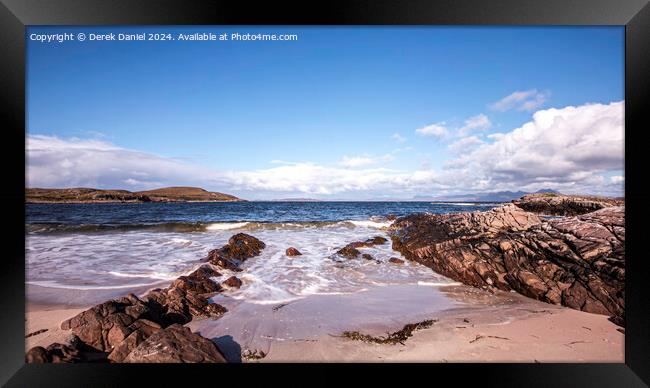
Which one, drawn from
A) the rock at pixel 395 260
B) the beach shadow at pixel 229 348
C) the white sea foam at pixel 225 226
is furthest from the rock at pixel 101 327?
the white sea foam at pixel 225 226

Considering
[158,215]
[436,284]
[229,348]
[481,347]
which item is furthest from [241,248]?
[158,215]

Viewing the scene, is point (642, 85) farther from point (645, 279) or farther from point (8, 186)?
point (8, 186)

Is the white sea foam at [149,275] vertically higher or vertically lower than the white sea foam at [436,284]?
higher

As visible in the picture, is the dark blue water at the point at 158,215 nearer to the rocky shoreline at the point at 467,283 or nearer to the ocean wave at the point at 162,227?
the ocean wave at the point at 162,227

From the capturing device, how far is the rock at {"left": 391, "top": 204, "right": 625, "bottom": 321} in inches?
159

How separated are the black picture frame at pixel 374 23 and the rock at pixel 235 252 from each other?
366 cm

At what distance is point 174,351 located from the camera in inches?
106

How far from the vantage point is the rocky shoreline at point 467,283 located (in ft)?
9.45

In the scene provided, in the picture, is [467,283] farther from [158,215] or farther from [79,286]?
[158,215]

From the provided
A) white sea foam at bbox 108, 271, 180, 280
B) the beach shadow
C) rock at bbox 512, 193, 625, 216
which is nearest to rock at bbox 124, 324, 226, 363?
the beach shadow

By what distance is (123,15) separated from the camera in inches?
119

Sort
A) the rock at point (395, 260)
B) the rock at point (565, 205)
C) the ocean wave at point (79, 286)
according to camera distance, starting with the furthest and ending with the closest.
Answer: the rock at point (565, 205)
the rock at point (395, 260)
the ocean wave at point (79, 286)

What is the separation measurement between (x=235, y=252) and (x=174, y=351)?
503cm

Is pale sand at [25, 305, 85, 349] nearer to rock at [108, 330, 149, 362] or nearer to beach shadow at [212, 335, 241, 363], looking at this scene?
rock at [108, 330, 149, 362]
